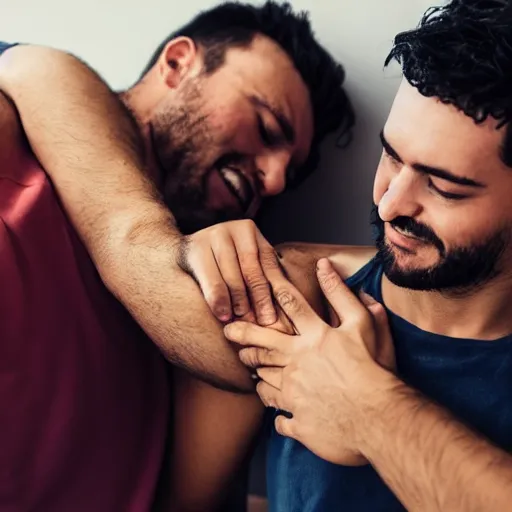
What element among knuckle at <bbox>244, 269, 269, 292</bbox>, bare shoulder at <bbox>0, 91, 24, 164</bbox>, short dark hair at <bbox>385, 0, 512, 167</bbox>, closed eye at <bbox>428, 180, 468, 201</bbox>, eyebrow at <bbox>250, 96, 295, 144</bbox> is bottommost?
knuckle at <bbox>244, 269, 269, 292</bbox>

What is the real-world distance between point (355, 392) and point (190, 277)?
241mm

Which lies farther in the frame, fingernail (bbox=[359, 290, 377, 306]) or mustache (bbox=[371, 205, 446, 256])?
fingernail (bbox=[359, 290, 377, 306])

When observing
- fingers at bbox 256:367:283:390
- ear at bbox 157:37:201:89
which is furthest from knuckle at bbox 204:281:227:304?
ear at bbox 157:37:201:89

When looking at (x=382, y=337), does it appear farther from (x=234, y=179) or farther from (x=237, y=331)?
(x=234, y=179)

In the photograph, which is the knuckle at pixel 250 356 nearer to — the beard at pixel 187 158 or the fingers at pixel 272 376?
the fingers at pixel 272 376

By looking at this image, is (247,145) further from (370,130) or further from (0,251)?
(0,251)

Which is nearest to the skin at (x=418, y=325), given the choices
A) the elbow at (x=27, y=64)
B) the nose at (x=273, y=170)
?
the nose at (x=273, y=170)

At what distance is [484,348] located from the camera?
851 millimetres

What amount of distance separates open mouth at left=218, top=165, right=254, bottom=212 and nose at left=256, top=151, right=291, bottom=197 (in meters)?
0.03

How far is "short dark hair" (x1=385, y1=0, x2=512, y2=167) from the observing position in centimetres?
73

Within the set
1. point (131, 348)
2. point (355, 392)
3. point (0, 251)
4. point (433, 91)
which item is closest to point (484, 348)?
point (355, 392)

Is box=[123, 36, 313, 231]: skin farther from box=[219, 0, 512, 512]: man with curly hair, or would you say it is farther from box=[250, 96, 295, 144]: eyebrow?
box=[219, 0, 512, 512]: man with curly hair

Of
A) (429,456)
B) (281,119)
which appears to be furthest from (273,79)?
(429,456)

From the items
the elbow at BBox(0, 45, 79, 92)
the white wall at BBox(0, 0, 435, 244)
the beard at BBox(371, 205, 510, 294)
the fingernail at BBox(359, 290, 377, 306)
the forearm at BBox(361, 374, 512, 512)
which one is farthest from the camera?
the white wall at BBox(0, 0, 435, 244)
